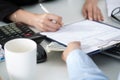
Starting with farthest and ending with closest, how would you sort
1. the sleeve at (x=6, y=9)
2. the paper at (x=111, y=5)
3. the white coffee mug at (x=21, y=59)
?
the paper at (x=111, y=5) → the sleeve at (x=6, y=9) → the white coffee mug at (x=21, y=59)

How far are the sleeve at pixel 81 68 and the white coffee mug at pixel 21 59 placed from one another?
112 millimetres

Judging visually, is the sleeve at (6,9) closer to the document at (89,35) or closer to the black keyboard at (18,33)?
the black keyboard at (18,33)

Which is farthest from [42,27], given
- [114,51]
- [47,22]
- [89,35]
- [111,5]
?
[111,5]

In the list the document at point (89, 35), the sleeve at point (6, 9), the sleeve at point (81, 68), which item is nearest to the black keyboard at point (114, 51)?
the document at point (89, 35)

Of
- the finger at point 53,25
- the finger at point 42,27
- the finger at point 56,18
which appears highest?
the finger at point 56,18

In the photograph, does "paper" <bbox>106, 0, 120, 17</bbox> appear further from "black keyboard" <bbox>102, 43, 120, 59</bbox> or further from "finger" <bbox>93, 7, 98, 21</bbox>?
"black keyboard" <bbox>102, 43, 120, 59</bbox>

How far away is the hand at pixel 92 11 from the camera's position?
1103 mm

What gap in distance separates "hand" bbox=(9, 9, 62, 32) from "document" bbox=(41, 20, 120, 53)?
0.03m

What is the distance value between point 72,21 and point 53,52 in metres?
0.25

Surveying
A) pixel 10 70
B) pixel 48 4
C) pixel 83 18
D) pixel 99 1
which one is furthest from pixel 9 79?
pixel 99 1

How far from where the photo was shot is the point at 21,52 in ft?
2.21

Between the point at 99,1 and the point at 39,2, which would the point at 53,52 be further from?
the point at 99,1

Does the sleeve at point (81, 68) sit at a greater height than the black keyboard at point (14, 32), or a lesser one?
lesser

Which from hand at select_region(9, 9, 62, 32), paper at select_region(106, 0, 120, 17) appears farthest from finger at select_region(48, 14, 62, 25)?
paper at select_region(106, 0, 120, 17)
